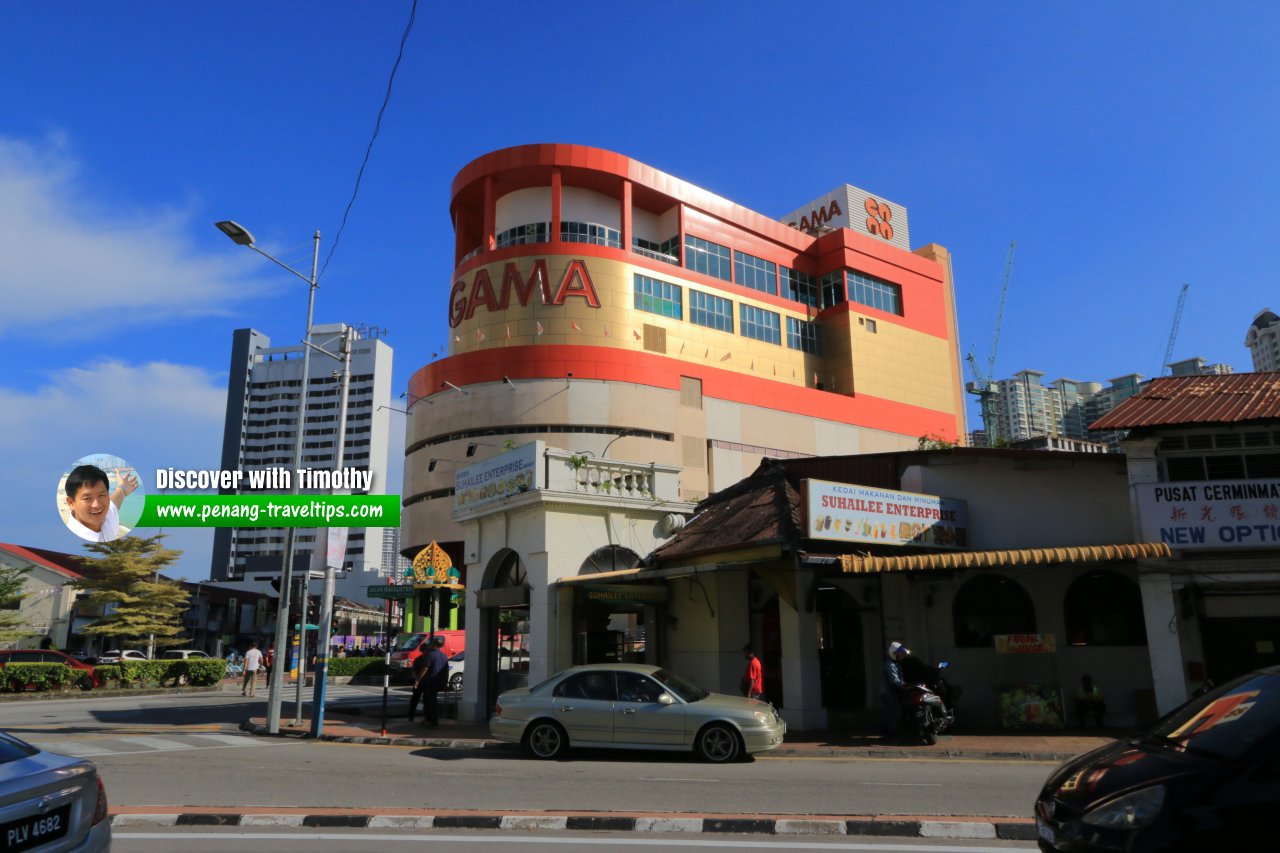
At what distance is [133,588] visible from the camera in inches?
1838

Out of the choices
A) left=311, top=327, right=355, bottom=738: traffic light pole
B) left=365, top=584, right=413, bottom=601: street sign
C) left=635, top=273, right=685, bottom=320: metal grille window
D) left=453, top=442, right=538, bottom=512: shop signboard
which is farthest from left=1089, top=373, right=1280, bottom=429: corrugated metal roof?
left=365, top=584, right=413, bottom=601: street sign

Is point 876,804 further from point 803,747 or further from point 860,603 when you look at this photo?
Answer: point 860,603

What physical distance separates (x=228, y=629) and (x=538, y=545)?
223 ft

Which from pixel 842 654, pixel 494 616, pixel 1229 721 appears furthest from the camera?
pixel 494 616

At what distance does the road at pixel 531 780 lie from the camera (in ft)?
30.0

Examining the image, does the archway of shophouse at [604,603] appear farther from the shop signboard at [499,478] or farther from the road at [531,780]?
the road at [531,780]

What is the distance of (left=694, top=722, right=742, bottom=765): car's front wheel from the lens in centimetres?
1248

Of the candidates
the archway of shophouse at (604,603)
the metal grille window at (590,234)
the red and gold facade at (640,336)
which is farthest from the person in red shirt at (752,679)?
the metal grille window at (590,234)

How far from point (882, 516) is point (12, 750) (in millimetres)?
14197

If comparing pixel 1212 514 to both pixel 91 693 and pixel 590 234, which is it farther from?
pixel 590 234

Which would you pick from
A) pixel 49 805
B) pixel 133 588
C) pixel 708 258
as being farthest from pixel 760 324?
pixel 49 805

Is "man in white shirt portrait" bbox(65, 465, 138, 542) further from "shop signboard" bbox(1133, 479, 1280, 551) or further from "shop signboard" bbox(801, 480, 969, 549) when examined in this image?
"shop signboard" bbox(1133, 479, 1280, 551)

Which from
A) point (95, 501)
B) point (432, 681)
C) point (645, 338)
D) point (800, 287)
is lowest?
point (432, 681)

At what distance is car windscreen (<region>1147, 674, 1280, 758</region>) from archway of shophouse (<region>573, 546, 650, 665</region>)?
13.8 meters
